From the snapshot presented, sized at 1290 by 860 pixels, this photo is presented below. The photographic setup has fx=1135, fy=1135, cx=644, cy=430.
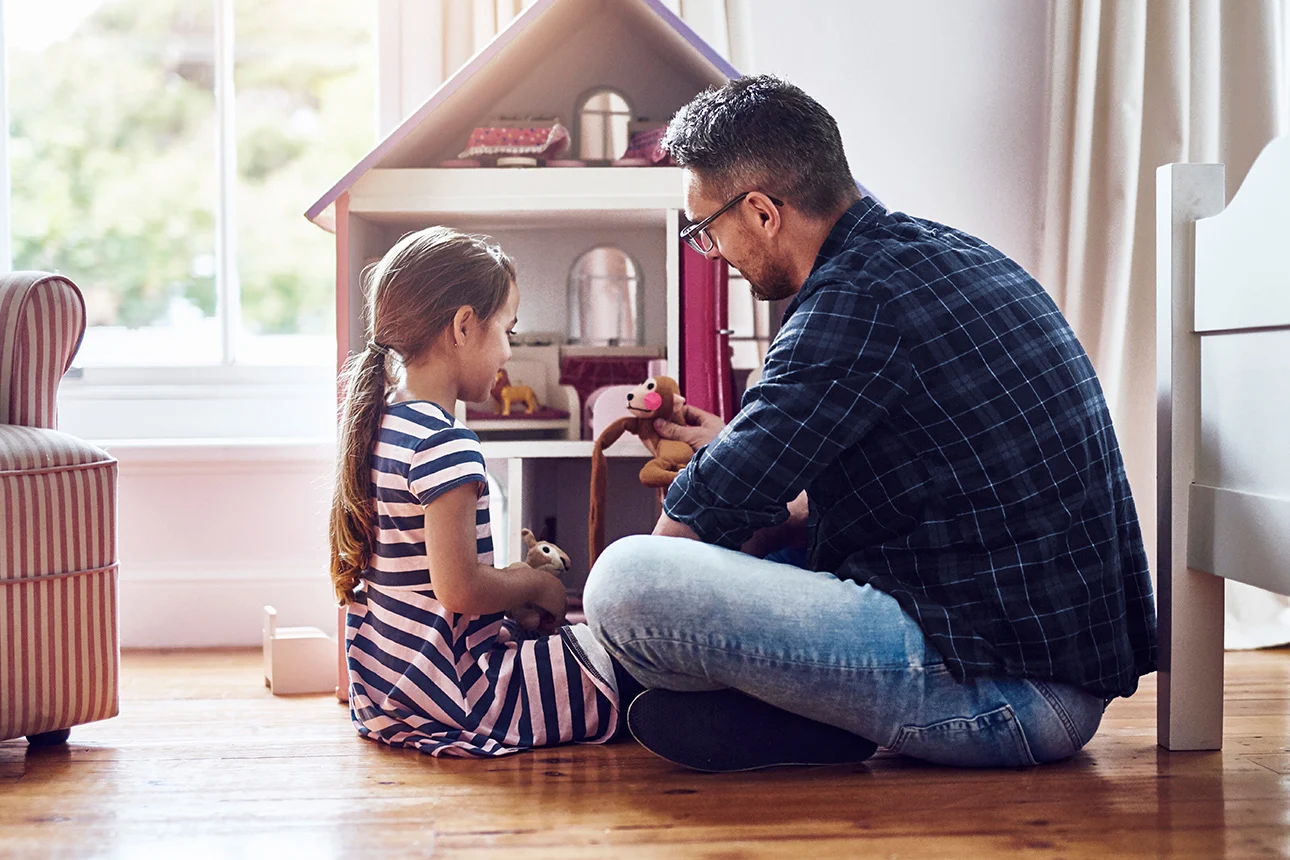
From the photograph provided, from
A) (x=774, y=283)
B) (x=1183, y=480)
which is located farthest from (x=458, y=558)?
(x=1183, y=480)

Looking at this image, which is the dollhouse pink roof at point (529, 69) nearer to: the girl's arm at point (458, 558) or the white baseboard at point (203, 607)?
the girl's arm at point (458, 558)

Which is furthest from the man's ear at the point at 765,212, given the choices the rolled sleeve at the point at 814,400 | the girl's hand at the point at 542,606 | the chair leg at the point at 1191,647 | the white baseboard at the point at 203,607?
the white baseboard at the point at 203,607

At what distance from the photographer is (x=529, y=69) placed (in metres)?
1.87

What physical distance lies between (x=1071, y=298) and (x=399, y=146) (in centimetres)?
124

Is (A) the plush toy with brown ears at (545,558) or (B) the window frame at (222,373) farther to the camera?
(B) the window frame at (222,373)

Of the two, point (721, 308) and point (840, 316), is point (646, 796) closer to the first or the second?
point (840, 316)

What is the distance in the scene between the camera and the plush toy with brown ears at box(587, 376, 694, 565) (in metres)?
1.40

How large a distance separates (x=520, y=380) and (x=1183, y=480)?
91 centimetres

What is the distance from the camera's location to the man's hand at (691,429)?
1.43 m

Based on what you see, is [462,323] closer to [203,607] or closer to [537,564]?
[537,564]

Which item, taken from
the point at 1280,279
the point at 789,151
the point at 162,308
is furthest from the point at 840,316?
the point at 162,308

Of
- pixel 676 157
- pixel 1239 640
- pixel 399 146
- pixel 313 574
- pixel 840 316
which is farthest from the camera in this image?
pixel 313 574

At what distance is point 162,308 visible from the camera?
2.32 meters

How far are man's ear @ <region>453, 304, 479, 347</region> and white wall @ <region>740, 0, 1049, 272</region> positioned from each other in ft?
3.64
